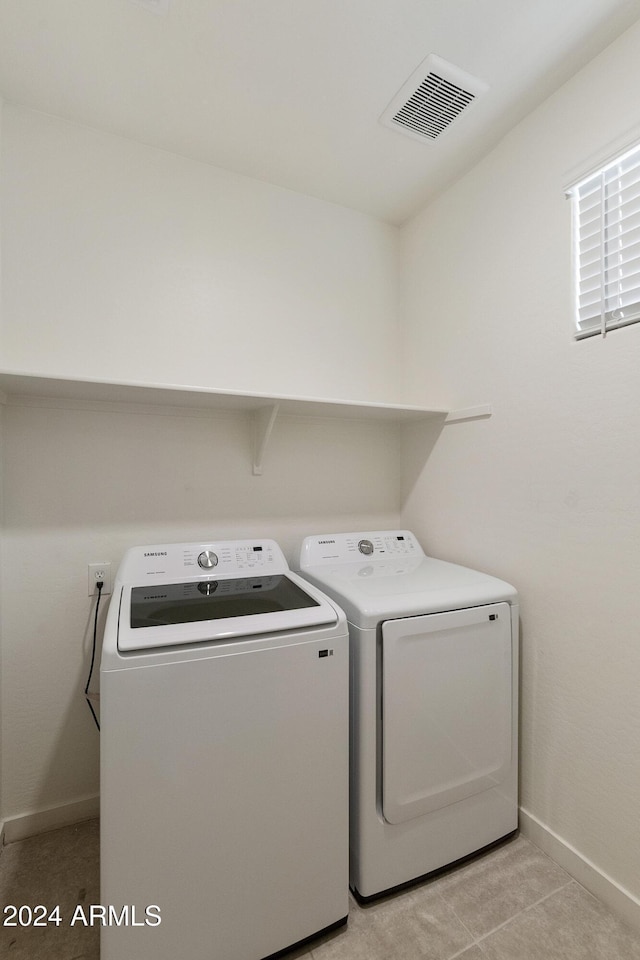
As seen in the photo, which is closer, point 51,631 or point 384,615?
point 384,615

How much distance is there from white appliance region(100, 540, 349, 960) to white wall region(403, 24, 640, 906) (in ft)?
2.57

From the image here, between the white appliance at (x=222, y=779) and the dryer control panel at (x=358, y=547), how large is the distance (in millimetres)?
553

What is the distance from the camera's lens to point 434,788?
1.36 m

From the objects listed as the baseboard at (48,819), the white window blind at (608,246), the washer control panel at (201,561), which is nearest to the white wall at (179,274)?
the washer control panel at (201,561)

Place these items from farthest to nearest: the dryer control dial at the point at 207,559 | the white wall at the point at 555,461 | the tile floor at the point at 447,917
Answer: the dryer control dial at the point at 207,559 < the white wall at the point at 555,461 < the tile floor at the point at 447,917

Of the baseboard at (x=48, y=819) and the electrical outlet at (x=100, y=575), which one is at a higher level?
the electrical outlet at (x=100, y=575)

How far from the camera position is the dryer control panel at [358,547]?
187 centimetres

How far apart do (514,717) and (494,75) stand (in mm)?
2192

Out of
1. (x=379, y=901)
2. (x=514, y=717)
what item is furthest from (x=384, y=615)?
(x=379, y=901)

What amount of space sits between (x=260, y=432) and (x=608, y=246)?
4.57 ft

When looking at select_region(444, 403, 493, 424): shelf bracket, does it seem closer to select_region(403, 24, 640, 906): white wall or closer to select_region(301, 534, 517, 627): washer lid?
select_region(403, 24, 640, 906): white wall

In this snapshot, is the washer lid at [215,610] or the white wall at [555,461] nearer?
the washer lid at [215,610]

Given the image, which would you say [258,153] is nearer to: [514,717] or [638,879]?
[514,717]

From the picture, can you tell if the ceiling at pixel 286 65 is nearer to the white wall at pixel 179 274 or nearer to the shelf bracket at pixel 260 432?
the white wall at pixel 179 274
